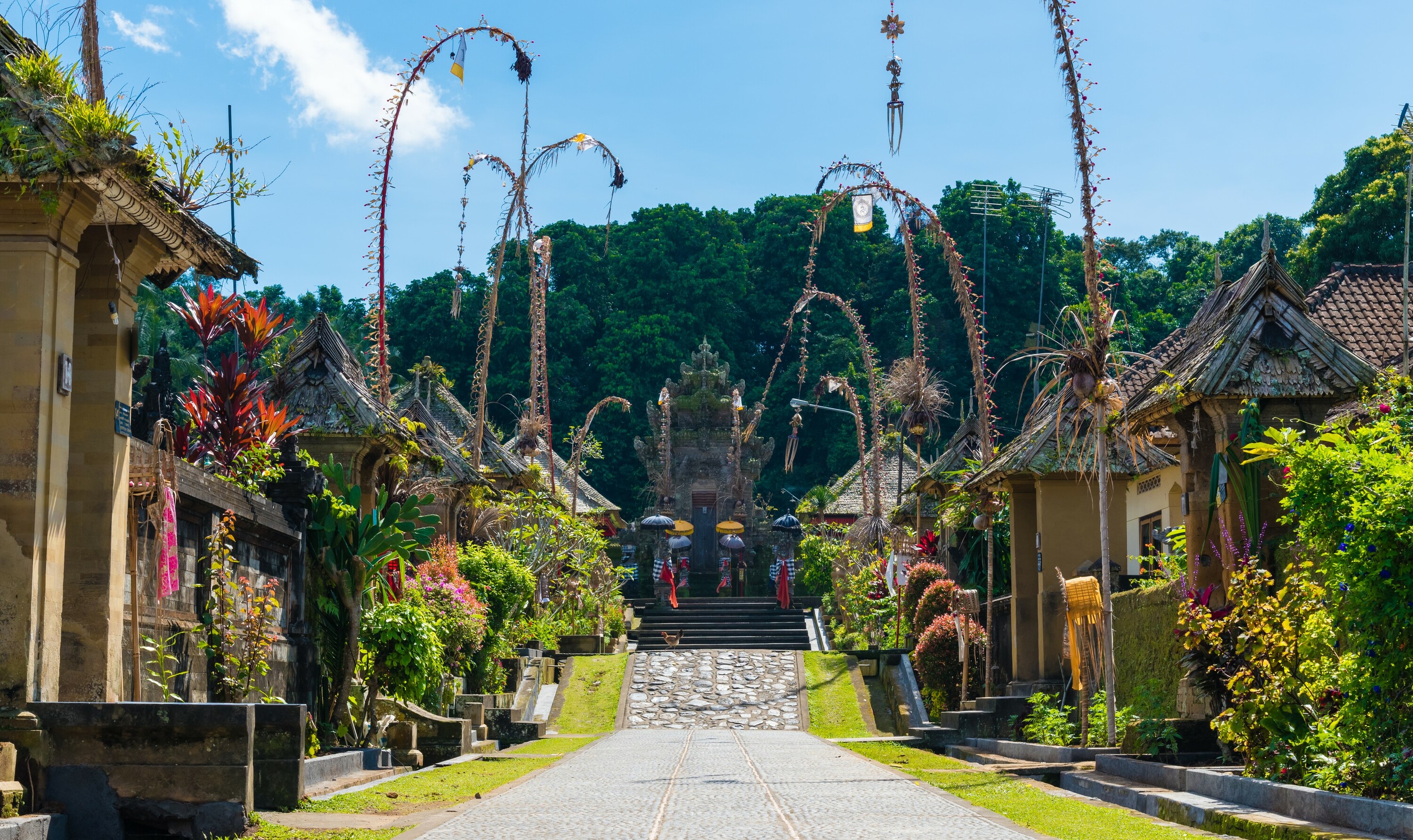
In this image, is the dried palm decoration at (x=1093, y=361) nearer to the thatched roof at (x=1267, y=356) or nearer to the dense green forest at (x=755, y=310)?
the thatched roof at (x=1267, y=356)

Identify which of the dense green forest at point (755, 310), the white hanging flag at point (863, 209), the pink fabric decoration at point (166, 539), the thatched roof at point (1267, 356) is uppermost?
the dense green forest at point (755, 310)

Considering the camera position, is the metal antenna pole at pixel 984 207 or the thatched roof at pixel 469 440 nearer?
the thatched roof at pixel 469 440

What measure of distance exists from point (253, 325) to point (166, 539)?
6373 millimetres

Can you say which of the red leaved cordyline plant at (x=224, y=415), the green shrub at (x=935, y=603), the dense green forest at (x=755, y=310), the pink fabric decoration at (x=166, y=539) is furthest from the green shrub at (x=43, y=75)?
the dense green forest at (x=755, y=310)

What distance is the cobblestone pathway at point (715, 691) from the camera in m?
24.0

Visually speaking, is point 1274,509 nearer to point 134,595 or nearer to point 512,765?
point 512,765

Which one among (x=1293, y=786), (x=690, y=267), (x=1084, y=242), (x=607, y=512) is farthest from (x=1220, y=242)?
(x=1293, y=786)

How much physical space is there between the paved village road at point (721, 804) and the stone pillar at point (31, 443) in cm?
277

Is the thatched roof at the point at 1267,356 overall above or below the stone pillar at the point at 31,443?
above

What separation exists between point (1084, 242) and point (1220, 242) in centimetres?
5060

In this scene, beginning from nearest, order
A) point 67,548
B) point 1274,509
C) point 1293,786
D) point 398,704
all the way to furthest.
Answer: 1. point 1293,786
2. point 67,548
3. point 1274,509
4. point 398,704

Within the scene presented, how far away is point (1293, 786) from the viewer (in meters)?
8.48

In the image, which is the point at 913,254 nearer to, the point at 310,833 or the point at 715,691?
the point at 715,691

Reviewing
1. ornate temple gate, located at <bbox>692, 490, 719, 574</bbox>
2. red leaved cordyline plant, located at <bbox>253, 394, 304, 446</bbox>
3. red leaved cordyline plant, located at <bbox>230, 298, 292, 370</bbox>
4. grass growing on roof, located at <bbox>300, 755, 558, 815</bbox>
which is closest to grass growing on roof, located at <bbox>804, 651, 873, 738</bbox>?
grass growing on roof, located at <bbox>300, 755, 558, 815</bbox>
